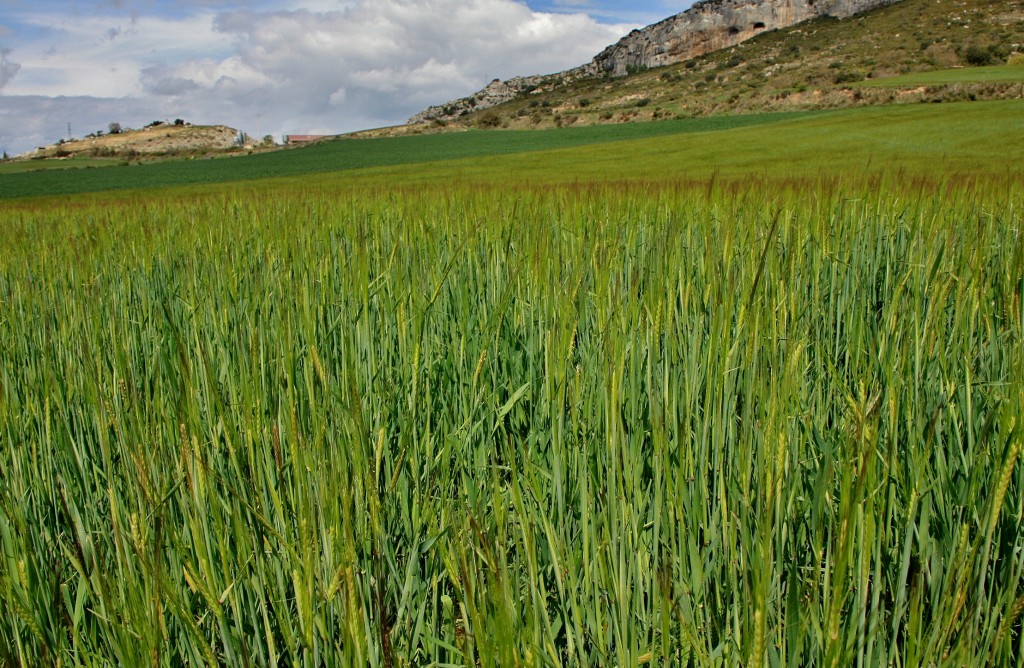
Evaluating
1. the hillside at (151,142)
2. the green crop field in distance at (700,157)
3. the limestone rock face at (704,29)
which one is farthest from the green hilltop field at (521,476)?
the limestone rock face at (704,29)

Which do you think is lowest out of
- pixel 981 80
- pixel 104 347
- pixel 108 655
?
pixel 108 655

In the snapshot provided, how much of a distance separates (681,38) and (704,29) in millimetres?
3502

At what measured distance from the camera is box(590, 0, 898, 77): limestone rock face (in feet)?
289

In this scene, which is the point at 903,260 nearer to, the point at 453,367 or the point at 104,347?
the point at 453,367

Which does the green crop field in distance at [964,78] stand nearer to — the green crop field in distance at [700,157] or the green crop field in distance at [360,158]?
the green crop field in distance at [700,157]

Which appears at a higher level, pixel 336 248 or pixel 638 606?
pixel 336 248

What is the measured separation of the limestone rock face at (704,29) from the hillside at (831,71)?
25.5 m

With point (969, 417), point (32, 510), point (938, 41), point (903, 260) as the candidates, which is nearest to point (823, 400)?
point (969, 417)

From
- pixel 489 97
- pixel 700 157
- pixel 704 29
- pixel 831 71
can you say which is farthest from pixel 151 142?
pixel 704 29

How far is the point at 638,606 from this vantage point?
78 cm

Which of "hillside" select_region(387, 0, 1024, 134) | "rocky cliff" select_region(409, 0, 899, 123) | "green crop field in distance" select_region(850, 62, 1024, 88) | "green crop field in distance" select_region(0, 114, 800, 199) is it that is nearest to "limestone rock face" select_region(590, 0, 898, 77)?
"rocky cliff" select_region(409, 0, 899, 123)

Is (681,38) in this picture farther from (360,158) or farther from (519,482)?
(519,482)

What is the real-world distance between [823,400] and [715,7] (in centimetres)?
10750

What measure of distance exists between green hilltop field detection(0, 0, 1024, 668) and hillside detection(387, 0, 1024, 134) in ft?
75.1
